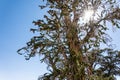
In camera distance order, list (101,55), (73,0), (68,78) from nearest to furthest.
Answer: (68,78), (73,0), (101,55)

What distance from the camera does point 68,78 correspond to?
67.0 feet

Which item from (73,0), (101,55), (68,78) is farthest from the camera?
(101,55)

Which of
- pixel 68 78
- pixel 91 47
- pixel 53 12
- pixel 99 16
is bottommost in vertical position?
pixel 68 78

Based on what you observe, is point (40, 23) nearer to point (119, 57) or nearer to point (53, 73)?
point (53, 73)

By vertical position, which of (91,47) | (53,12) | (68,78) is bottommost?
(68,78)

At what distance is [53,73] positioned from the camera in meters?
21.7

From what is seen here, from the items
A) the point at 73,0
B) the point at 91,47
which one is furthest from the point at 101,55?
the point at 73,0

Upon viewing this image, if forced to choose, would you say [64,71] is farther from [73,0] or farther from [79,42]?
[73,0]

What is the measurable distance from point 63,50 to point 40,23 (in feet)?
9.23

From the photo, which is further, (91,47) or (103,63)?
(103,63)

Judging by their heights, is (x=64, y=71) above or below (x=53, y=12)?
below

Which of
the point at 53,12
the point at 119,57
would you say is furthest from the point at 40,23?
the point at 119,57

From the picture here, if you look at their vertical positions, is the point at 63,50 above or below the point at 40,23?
below

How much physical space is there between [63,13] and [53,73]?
4.67 meters
